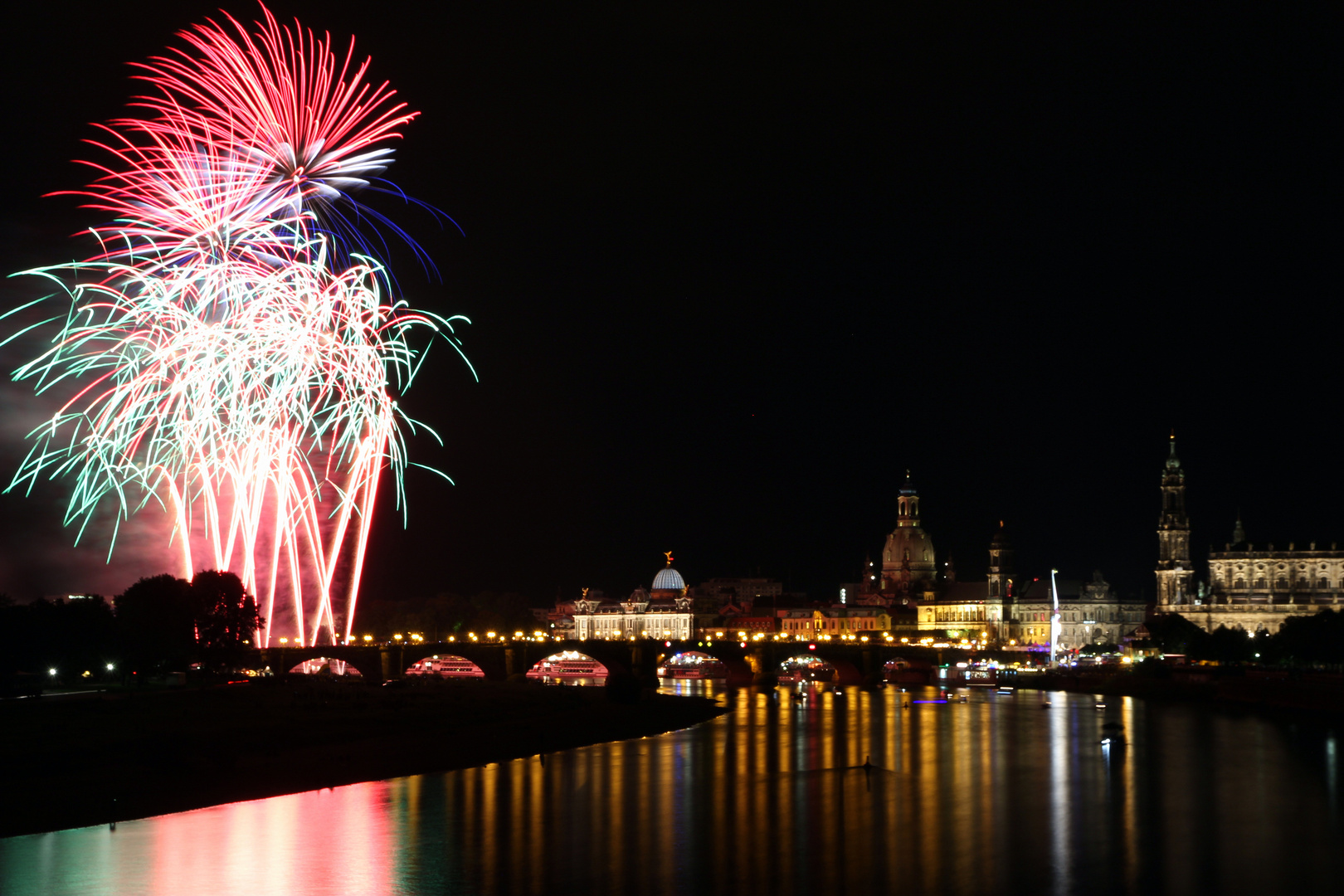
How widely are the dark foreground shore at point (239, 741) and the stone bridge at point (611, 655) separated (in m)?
12.5

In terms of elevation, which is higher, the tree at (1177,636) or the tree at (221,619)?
the tree at (221,619)

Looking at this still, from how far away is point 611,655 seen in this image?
390 ft

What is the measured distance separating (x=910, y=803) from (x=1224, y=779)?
15769 millimetres

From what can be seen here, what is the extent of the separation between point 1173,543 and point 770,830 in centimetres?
14618

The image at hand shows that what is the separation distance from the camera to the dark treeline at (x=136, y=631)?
72125 millimetres

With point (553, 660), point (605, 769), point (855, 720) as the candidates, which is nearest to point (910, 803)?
point (605, 769)

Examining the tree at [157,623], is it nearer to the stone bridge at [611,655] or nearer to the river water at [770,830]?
the stone bridge at [611,655]

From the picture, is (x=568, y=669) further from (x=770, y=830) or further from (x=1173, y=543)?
(x=770, y=830)

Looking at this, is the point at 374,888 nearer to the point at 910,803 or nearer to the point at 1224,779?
the point at 910,803

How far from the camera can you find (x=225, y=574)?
86.0 meters

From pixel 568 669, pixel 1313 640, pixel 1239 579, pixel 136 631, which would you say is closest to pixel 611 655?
pixel 568 669

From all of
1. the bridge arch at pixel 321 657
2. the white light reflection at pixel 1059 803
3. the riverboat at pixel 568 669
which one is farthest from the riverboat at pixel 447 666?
the white light reflection at pixel 1059 803

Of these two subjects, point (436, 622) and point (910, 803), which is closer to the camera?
point (910, 803)

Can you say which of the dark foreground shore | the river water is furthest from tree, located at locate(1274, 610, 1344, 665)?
the dark foreground shore
